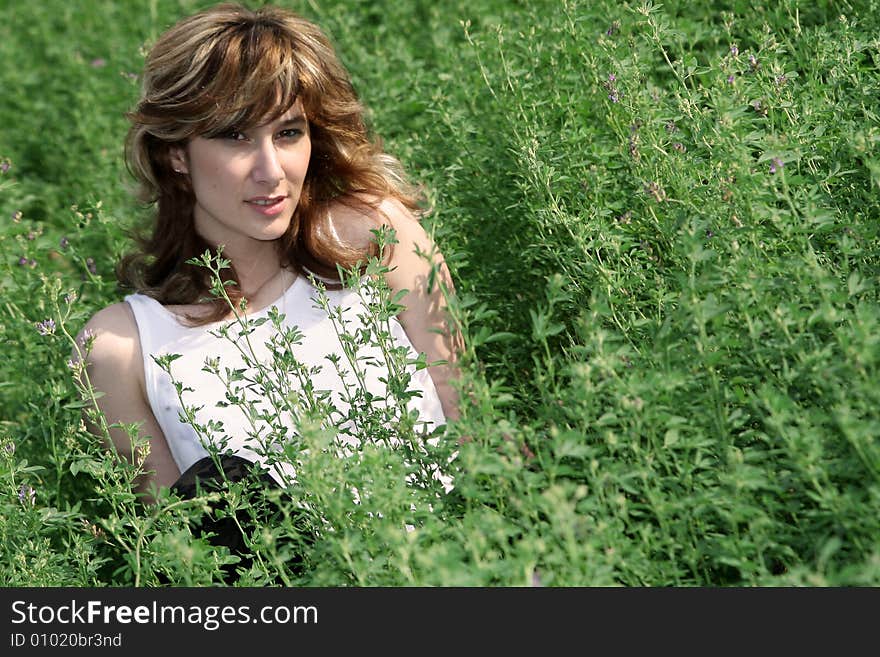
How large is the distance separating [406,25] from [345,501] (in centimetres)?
332

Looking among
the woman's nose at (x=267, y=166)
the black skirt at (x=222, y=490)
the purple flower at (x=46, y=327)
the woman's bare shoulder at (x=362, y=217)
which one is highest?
the woman's nose at (x=267, y=166)

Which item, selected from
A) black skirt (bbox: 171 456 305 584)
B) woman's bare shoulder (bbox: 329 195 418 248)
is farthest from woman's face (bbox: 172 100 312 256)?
black skirt (bbox: 171 456 305 584)

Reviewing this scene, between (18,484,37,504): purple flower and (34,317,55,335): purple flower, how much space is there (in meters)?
0.41

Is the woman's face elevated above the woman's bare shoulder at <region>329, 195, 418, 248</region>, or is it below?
above

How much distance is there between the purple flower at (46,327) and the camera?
3070 millimetres

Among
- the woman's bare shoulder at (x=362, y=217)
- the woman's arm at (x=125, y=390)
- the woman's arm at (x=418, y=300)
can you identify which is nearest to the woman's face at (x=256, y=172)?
the woman's bare shoulder at (x=362, y=217)

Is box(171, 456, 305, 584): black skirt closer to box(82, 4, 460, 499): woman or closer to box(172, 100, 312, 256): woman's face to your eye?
box(82, 4, 460, 499): woman

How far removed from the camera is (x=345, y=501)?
7.07 ft

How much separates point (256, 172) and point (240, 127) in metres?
0.13

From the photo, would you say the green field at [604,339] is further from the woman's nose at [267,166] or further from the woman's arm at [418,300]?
the woman's nose at [267,166]

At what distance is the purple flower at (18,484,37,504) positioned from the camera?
285cm

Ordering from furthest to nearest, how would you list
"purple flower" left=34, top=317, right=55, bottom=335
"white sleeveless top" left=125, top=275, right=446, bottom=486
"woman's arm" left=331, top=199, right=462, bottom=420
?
"woman's arm" left=331, top=199, right=462, bottom=420, "white sleeveless top" left=125, top=275, right=446, bottom=486, "purple flower" left=34, top=317, right=55, bottom=335
